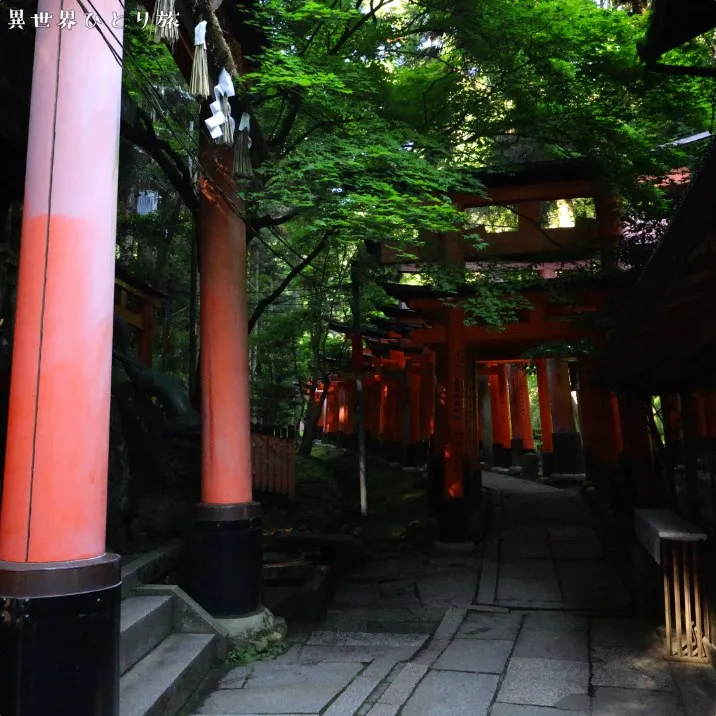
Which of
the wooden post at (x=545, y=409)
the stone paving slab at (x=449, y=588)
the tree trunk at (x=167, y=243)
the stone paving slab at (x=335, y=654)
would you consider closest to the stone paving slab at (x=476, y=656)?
the stone paving slab at (x=335, y=654)

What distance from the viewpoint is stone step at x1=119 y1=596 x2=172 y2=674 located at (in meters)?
4.75

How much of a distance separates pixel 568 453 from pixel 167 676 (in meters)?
15.9

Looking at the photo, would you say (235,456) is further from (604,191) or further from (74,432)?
(604,191)

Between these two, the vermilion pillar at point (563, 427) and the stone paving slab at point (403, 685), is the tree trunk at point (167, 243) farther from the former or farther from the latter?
the stone paving slab at point (403, 685)

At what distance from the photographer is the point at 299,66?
19.7 ft

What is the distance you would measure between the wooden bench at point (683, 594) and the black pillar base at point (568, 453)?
1272 cm

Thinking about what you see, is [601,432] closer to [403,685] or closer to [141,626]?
[403,685]

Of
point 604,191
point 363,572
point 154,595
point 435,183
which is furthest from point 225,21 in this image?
point 363,572

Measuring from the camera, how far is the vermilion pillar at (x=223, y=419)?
628 centimetres

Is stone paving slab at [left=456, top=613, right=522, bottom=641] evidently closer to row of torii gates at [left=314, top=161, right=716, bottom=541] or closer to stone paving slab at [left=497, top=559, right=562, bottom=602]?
stone paving slab at [left=497, top=559, right=562, bottom=602]

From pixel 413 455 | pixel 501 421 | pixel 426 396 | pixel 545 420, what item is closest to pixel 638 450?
pixel 426 396

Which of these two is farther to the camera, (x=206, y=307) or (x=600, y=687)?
(x=206, y=307)

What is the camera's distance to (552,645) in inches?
254

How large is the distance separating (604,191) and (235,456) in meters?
7.73
